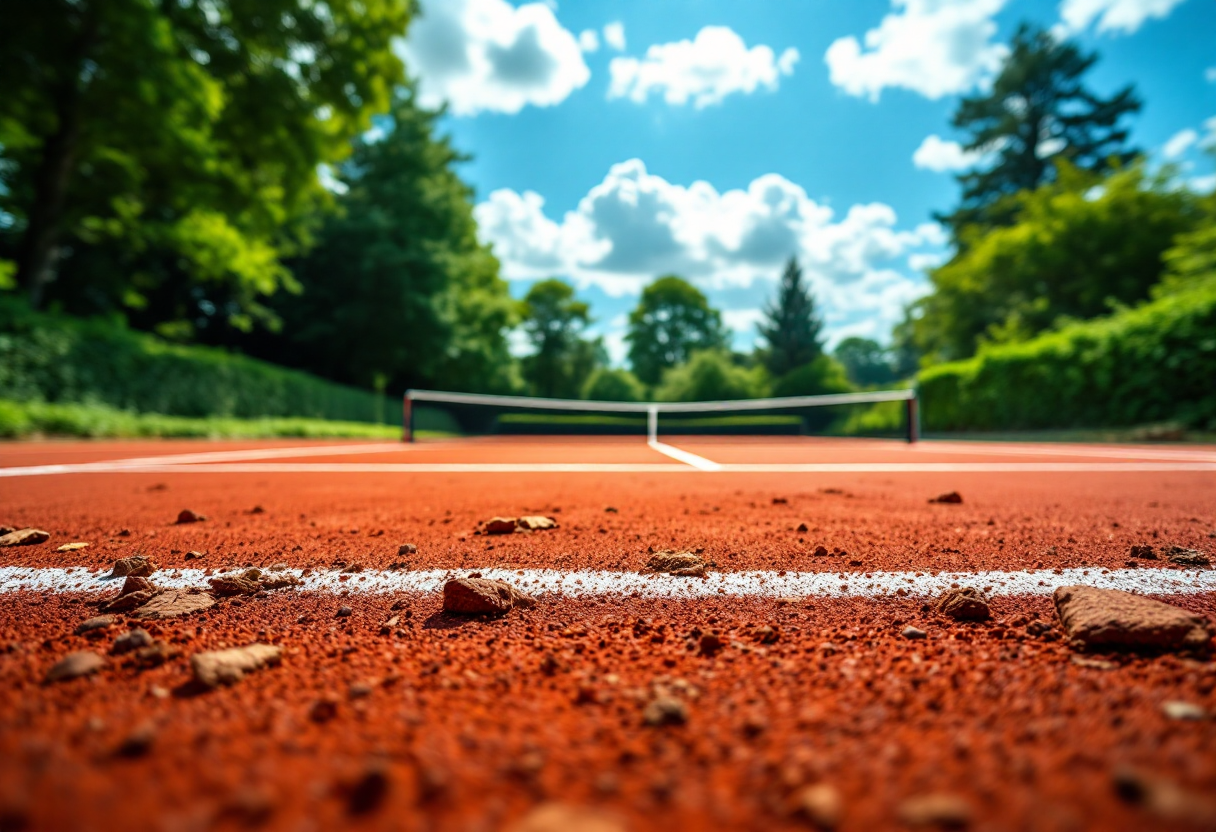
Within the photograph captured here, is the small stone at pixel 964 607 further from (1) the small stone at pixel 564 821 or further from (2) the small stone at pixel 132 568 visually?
(2) the small stone at pixel 132 568

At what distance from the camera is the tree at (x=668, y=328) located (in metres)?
50.7

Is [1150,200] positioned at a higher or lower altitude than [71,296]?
higher

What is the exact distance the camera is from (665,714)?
26.6 inches

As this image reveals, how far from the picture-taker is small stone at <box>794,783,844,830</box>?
47 centimetres

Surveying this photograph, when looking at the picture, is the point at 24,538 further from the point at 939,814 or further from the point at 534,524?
the point at 939,814

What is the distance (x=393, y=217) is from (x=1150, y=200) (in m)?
27.2

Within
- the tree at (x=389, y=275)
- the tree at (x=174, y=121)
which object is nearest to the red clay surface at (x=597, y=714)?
the tree at (x=174, y=121)

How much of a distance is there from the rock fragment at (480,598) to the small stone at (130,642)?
0.49m

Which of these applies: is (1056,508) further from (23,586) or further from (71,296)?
(71,296)

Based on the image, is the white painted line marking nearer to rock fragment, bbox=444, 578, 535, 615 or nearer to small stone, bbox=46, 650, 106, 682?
rock fragment, bbox=444, 578, 535, 615

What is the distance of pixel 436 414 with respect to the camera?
26.1m

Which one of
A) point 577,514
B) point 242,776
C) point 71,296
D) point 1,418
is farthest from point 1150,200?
point 71,296

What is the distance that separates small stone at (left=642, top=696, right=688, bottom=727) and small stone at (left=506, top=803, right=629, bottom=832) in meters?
0.17

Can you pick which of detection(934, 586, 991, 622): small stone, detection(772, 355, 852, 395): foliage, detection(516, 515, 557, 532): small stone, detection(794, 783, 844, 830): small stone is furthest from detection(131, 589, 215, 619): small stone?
detection(772, 355, 852, 395): foliage
